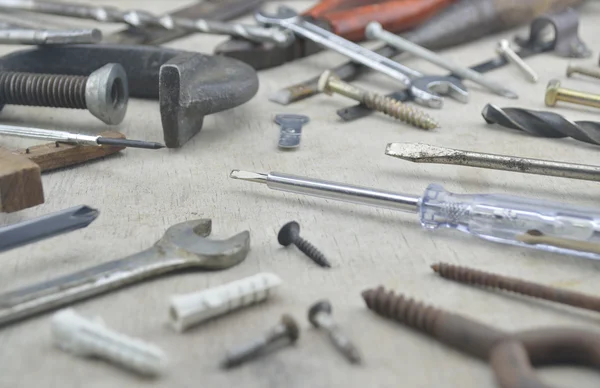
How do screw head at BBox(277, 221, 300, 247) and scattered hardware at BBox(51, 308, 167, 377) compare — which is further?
screw head at BBox(277, 221, 300, 247)

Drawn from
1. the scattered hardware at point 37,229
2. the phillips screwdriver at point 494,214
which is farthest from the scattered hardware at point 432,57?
the scattered hardware at point 37,229

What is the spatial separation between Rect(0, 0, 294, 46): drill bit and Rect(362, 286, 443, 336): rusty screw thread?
0.99 metres

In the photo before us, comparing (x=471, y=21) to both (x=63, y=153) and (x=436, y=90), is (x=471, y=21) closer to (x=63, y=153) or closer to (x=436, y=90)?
(x=436, y=90)

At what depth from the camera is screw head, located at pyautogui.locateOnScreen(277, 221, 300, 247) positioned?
97 cm

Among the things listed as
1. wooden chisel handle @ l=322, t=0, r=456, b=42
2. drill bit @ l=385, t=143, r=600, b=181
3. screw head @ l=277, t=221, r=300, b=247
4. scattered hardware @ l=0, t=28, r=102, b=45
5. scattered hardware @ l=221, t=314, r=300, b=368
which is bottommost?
scattered hardware @ l=221, t=314, r=300, b=368

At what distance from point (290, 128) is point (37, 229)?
1.86ft

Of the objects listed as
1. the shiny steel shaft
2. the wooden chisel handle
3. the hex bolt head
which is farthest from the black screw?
the wooden chisel handle

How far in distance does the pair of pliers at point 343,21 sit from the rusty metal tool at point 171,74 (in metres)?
0.28

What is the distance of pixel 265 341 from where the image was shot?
773 millimetres

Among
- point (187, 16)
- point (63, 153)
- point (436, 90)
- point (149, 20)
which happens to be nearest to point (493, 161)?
point (436, 90)

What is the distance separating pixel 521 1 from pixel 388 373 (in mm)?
1463

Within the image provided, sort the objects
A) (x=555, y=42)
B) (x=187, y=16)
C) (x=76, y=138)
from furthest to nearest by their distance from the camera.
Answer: (x=187, y=16) < (x=555, y=42) < (x=76, y=138)

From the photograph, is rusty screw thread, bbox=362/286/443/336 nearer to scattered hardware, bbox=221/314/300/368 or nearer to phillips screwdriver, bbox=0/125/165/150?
scattered hardware, bbox=221/314/300/368

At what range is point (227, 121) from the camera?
1442 mm
